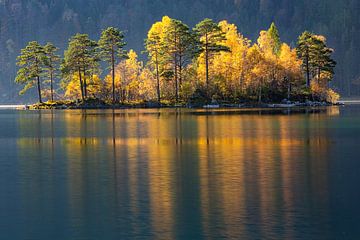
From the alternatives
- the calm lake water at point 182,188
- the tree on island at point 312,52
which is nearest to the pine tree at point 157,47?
the tree on island at point 312,52

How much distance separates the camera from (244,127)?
63.6 metres

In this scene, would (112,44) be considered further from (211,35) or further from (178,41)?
(211,35)

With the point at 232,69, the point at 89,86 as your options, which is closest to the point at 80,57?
the point at 89,86

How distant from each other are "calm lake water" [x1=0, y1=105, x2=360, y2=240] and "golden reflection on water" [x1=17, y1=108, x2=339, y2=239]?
0.05m

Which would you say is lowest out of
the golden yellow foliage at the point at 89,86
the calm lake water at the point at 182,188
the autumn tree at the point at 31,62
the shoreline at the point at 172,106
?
the calm lake water at the point at 182,188

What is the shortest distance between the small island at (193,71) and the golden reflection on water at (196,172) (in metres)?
66.7

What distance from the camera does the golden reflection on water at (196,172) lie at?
22891 millimetres

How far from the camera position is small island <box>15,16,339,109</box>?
12681 cm

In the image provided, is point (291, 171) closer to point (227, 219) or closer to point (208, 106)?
point (227, 219)

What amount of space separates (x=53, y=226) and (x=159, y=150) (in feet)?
72.6

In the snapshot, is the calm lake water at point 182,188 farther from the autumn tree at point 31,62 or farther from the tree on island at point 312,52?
the tree on island at point 312,52

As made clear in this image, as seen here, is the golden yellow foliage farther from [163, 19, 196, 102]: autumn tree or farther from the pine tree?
[163, 19, 196, 102]: autumn tree

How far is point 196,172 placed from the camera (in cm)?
3306

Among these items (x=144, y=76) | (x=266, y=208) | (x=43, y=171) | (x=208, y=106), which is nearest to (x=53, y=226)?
(x=266, y=208)
